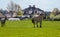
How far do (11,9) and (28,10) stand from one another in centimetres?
2539

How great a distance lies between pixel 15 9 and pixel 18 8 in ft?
6.20

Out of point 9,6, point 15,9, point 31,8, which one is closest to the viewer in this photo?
point 9,6

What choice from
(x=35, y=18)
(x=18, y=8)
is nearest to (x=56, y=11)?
(x=18, y=8)

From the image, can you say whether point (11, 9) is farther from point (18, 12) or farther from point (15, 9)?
point (18, 12)

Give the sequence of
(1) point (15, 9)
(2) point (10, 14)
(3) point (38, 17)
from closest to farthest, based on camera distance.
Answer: (3) point (38, 17), (1) point (15, 9), (2) point (10, 14)

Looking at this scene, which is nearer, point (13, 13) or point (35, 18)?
point (35, 18)

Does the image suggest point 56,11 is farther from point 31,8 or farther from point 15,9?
point 15,9

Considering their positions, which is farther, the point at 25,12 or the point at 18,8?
the point at 25,12

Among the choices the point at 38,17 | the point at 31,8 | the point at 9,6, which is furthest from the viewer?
the point at 31,8

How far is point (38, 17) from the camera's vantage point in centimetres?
3062

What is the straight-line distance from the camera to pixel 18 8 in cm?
13375

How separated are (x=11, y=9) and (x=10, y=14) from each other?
1423 cm

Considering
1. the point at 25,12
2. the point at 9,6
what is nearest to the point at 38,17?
the point at 9,6

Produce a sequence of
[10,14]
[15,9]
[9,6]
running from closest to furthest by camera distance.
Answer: [9,6] → [15,9] → [10,14]
